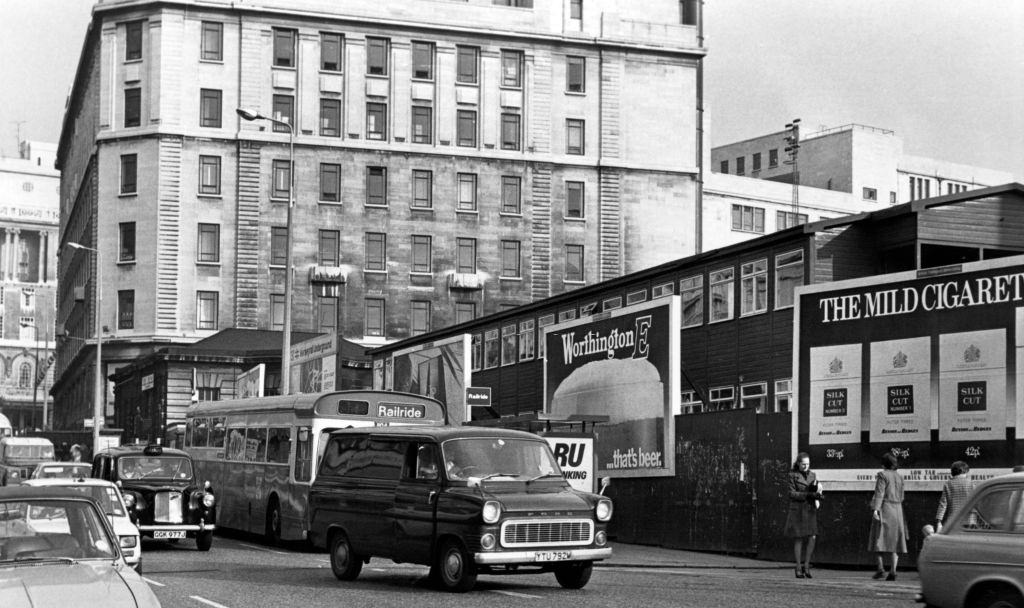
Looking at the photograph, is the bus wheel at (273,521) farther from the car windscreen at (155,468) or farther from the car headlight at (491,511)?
the car headlight at (491,511)

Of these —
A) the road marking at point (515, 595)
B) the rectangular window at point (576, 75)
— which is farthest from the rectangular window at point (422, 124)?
the road marking at point (515, 595)

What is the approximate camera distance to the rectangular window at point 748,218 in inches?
4158

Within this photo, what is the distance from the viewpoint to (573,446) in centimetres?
2833

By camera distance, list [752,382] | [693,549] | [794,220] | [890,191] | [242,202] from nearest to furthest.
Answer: [693,549] < [752,382] < [242,202] < [794,220] < [890,191]

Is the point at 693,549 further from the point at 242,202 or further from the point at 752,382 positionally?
the point at 242,202

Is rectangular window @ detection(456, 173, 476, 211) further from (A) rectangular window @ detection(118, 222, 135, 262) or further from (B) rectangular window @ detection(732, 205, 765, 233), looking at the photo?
(B) rectangular window @ detection(732, 205, 765, 233)

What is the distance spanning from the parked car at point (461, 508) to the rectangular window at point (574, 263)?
2630 inches

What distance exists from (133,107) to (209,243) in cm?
926

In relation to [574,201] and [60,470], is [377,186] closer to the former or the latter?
[574,201]

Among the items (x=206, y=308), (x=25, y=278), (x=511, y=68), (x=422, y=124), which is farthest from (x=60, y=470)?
(x=25, y=278)

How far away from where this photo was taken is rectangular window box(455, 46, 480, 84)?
8681 centimetres

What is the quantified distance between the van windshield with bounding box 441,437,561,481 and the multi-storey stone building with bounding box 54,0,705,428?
210 feet

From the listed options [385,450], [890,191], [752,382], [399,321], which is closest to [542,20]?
[399,321]

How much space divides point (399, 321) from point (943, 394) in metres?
62.5
